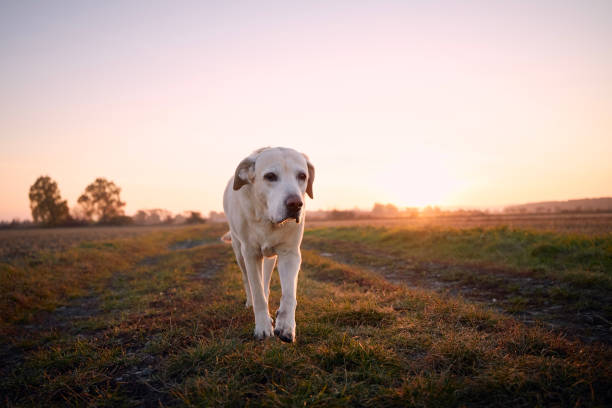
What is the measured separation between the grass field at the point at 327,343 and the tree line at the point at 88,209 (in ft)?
191

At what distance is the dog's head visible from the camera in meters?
3.27

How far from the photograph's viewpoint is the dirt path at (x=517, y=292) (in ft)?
13.4

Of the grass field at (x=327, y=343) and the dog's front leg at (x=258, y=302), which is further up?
the dog's front leg at (x=258, y=302)

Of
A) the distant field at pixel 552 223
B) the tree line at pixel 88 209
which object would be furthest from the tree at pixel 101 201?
the distant field at pixel 552 223

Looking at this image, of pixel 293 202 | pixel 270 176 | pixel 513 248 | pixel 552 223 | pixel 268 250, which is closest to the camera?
pixel 293 202

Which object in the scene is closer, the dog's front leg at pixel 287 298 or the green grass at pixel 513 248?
the dog's front leg at pixel 287 298

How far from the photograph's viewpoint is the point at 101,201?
6456 cm

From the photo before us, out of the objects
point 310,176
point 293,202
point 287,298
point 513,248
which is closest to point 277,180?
point 293,202

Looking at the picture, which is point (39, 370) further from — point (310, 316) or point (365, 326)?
point (365, 326)

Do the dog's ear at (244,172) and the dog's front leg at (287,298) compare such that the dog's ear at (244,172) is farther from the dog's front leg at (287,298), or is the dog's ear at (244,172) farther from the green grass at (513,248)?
the green grass at (513,248)

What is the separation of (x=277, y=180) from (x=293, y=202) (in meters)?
0.41

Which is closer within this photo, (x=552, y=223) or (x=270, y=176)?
(x=270, y=176)

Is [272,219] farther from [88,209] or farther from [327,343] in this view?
[88,209]

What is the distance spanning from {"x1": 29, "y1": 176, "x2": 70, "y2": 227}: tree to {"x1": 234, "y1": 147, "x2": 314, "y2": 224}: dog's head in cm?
6458
